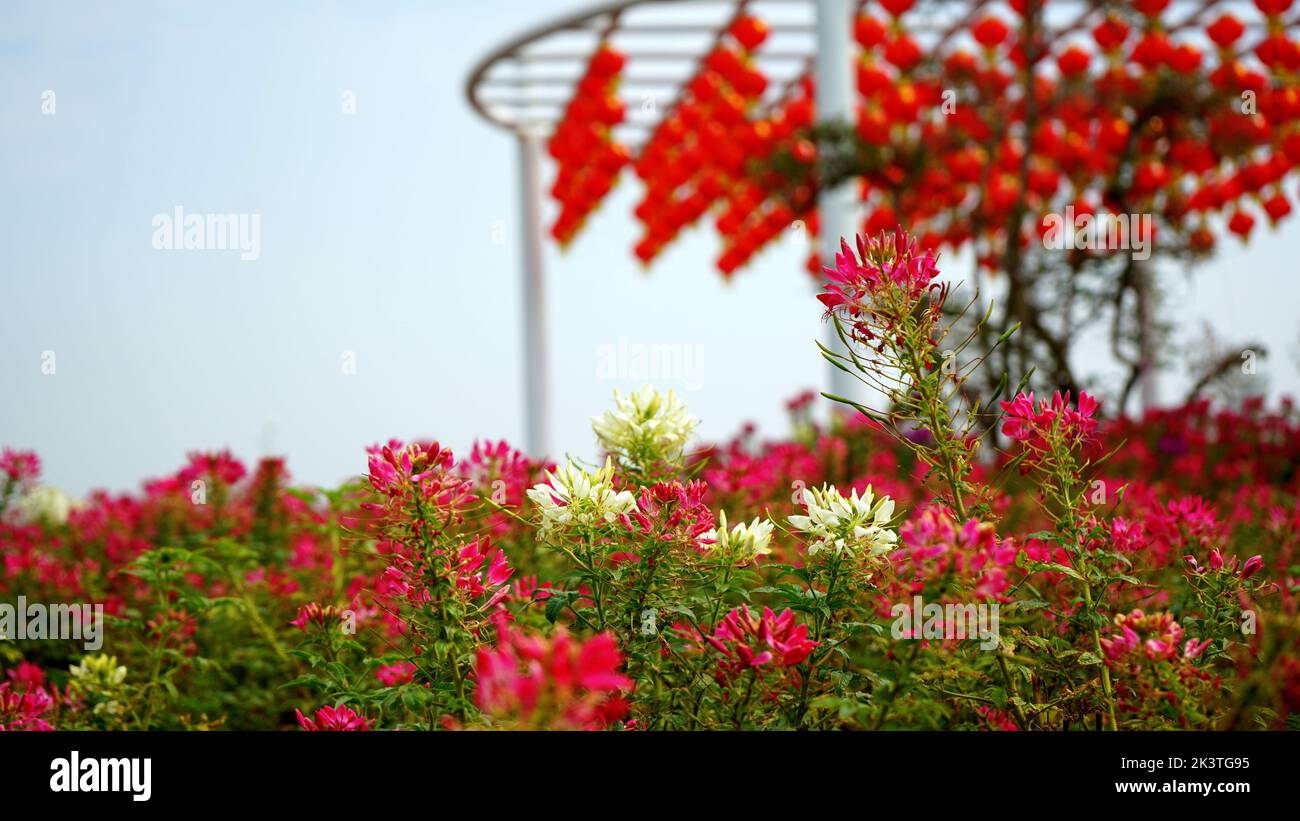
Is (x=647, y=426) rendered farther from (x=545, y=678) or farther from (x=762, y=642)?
(x=545, y=678)

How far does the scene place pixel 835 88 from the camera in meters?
8.53

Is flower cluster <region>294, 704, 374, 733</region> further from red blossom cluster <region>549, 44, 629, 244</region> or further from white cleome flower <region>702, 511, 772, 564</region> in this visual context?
red blossom cluster <region>549, 44, 629, 244</region>

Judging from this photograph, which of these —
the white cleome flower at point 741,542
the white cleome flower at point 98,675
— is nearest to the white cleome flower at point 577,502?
the white cleome flower at point 741,542

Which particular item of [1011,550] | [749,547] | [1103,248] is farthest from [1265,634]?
[1103,248]

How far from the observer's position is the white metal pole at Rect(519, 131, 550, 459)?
43.7 ft

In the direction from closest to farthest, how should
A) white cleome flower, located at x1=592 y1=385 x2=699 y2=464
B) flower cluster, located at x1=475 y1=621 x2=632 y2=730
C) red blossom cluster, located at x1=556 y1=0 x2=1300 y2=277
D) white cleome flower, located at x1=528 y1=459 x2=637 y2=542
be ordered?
flower cluster, located at x1=475 y1=621 x2=632 y2=730 < white cleome flower, located at x1=528 y1=459 x2=637 y2=542 < white cleome flower, located at x1=592 y1=385 x2=699 y2=464 < red blossom cluster, located at x1=556 y1=0 x2=1300 y2=277

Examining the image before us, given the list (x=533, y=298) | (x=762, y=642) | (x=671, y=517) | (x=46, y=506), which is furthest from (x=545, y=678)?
(x=533, y=298)

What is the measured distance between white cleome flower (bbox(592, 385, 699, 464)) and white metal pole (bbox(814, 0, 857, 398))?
641 centimetres

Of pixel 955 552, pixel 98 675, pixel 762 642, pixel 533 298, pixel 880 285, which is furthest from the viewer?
pixel 533 298

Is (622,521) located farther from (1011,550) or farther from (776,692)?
(1011,550)

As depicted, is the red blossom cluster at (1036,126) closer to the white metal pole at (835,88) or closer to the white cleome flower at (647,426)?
the white metal pole at (835,88)

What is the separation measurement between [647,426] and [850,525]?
1.53ft

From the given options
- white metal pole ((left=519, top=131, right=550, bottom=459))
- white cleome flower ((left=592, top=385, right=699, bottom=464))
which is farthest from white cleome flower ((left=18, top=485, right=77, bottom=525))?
white metal pole ((left=519, top=131, right=550, bottom=459))

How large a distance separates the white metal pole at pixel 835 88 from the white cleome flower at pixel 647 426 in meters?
6.41
